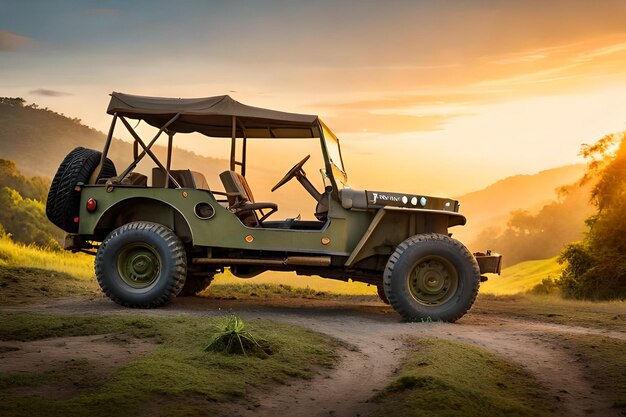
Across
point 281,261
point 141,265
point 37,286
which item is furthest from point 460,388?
point 37,286

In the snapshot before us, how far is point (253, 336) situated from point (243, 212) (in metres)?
4.41

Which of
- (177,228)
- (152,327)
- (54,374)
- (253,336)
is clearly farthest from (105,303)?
(54,374)

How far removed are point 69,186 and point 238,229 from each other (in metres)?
3.01

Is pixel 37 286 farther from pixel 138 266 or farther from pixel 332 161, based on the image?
pixel 332 161

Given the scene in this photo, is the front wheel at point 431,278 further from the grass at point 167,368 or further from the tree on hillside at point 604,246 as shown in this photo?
the tree on hillside at point 604,246

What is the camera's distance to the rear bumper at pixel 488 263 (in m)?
13.2

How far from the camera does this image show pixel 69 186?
13062 millimetres

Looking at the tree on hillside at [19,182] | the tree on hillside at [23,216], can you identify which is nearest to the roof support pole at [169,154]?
the tree on hillside at [23,216]

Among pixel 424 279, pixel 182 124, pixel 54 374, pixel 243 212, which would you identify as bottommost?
pixel 54 374

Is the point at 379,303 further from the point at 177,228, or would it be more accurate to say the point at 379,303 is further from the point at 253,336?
the point at 253,336

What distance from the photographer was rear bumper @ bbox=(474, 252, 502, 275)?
1323cm

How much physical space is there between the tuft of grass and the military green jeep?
12.9ft

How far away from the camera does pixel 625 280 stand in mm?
24672

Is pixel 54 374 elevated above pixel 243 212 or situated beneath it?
situated beneath
